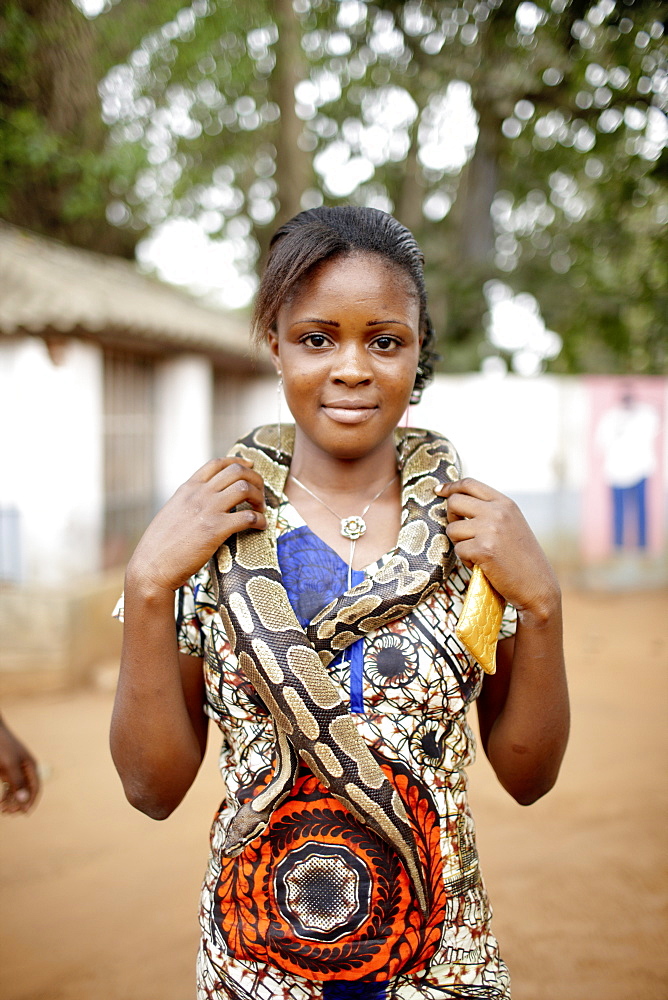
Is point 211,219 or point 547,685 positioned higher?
point 211,219

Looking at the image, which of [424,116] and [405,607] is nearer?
[405,607]

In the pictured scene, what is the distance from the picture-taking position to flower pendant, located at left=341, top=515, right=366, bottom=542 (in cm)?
182

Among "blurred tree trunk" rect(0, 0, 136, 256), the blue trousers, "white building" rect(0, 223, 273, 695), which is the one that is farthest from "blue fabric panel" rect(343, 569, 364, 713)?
the blue trousers

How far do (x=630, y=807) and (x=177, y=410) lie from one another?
6.70 meters

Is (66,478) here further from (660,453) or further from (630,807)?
(660,453)

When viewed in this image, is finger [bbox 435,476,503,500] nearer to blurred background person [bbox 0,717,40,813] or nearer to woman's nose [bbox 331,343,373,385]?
woman's nose [bbox 331,343,373,385]

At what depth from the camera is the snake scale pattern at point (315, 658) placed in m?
1.56

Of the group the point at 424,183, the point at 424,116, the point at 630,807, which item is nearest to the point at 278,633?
the point at 630,807

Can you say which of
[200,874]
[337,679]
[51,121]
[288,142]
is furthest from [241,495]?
[51,121]

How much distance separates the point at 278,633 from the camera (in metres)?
1.61

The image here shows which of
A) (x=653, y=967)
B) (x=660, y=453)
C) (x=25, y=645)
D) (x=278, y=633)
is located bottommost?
(x=653, y=967)

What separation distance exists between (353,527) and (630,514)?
33.3ft

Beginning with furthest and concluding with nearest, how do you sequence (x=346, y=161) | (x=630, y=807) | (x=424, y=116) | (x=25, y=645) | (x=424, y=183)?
(x=424, y=183), (x=346, y=161), (x=424, y=116), (x=25, y=645), (x=630, y=807)

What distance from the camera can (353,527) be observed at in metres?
1.83
